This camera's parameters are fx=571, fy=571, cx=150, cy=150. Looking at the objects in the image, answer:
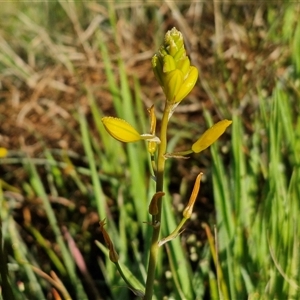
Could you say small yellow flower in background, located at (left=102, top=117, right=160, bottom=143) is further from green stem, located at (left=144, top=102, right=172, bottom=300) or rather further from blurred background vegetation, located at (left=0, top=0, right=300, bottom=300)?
blurred background vegetation, located at (left=0, top=0, right=300, bottom=300)

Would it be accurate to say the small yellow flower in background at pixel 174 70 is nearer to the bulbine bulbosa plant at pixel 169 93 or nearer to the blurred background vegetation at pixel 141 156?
the bulbine bulbosa plant at pixel 169 93

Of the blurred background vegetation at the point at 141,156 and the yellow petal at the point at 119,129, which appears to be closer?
the yellow petal at the point at 119,129

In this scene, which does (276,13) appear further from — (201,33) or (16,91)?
(16,91)

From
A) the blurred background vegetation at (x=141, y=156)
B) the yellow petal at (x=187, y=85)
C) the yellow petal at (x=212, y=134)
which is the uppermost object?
the yellow petal at (x=187, y=85)

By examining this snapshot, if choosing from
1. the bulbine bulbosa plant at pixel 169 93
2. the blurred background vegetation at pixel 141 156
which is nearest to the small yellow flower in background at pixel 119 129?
the bulbine bulbosa plant at pixel 169 93

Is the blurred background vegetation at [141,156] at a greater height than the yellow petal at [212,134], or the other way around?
the yellow petal at [212,134]

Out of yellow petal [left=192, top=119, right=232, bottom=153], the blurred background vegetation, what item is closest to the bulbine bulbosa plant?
yellow petal [left=192, top=119, right=232, bottom=153]

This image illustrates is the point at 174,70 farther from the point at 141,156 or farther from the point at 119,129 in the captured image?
the point at 141,156

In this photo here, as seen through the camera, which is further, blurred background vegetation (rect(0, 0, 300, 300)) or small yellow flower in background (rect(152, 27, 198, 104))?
blurred background vegetation (rect(0, 0, 300, 300))
